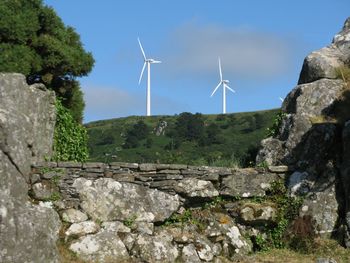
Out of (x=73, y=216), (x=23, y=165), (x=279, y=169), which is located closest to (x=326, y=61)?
(x=279, y=169)

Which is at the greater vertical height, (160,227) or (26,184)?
(26,184)

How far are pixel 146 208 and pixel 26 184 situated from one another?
2707 millimetres

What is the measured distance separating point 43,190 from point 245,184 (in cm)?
473

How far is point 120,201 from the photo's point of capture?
13.7 meters

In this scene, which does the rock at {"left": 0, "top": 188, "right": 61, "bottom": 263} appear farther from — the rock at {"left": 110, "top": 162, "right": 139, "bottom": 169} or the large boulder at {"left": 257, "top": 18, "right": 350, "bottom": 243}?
the large boulder at {"left": 257, "top": 18, "right": 350, "bottom": 243}

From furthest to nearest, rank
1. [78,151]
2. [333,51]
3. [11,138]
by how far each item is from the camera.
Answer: [333,51] → [78,151] → [11,138]

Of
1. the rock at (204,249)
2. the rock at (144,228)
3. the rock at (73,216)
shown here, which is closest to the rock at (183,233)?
the rock at (204,249)

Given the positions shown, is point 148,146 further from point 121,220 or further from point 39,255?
point 39,255

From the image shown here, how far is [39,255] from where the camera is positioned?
10977 mm

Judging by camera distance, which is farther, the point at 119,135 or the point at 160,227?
the point at 119,135

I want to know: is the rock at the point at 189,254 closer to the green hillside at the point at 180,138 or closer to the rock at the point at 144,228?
the rock at the point at 144,228

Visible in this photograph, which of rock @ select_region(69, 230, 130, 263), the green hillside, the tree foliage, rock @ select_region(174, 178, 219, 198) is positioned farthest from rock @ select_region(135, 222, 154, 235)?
the tree foliage

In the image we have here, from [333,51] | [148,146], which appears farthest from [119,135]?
[333,51]

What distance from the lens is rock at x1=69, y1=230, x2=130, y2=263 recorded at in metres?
12.6
